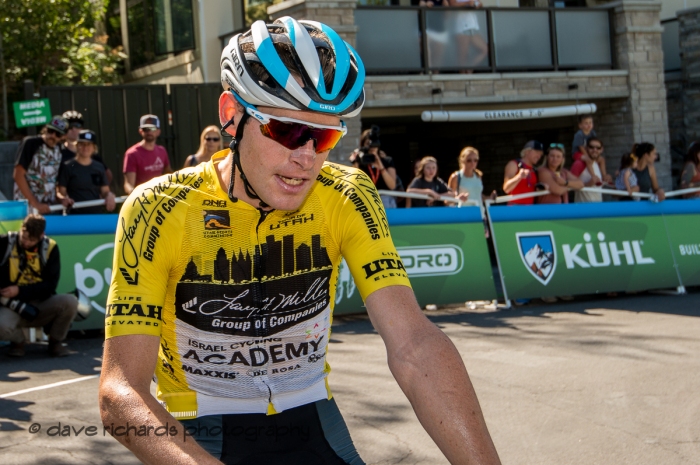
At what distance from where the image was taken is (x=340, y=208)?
2738mm

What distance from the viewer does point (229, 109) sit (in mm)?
2678

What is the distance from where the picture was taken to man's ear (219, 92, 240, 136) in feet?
8.64

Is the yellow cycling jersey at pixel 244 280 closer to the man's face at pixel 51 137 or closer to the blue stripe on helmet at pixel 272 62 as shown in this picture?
the blue stripe on helmet at pixel 272 62

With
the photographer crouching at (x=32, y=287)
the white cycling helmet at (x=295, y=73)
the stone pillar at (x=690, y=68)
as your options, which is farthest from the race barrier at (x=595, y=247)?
the white cycling helmet at (x=295, y=73)

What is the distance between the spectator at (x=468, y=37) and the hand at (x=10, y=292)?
34.4 feet

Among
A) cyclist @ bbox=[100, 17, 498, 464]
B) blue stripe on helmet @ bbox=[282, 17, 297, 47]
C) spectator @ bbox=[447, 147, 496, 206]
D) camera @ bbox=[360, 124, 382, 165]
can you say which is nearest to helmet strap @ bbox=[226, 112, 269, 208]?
cyclist @ bbox=[100, 17, 498, 464]

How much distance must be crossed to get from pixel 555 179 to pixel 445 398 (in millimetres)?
10622

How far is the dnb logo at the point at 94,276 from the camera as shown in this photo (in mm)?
9875

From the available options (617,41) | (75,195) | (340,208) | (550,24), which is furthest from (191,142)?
(340,208)

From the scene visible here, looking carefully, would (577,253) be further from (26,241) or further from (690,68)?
(690,68)

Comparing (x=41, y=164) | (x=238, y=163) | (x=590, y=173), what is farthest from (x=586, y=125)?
(x=238, y=163)

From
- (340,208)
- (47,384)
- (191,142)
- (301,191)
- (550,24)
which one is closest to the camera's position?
(301,191)

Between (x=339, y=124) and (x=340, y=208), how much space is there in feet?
1.01

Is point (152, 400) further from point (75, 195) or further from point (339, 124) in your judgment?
point (75, 195)
